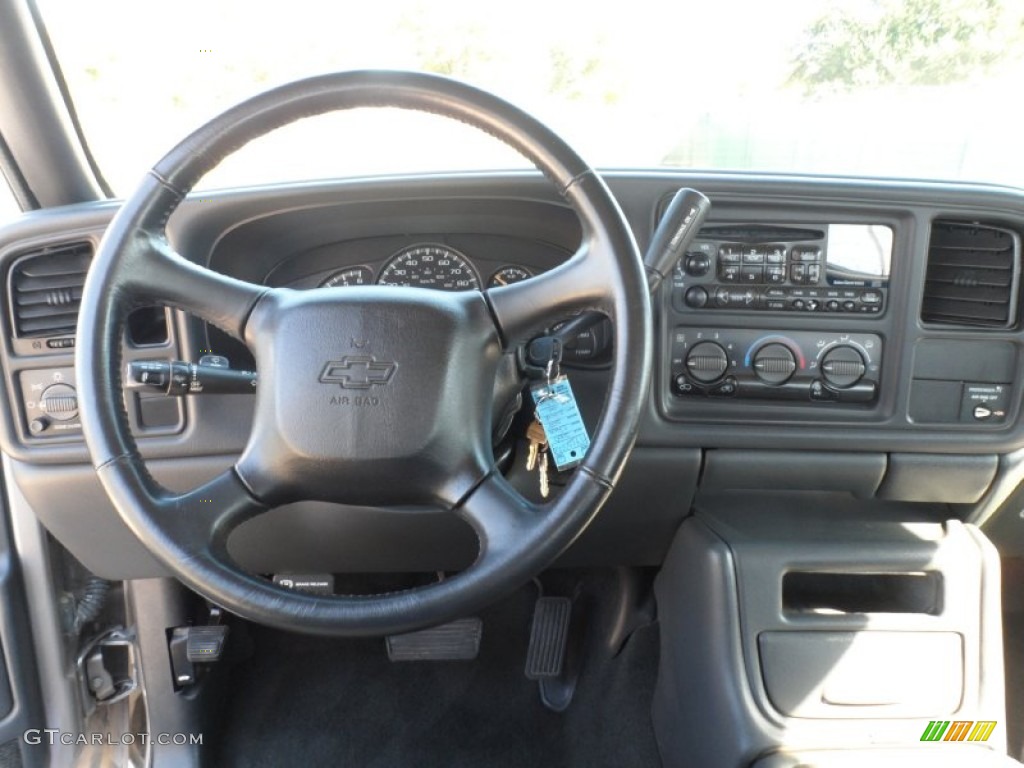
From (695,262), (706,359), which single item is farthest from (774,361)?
(695,262)

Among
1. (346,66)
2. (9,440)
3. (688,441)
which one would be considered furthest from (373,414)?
(9,440)

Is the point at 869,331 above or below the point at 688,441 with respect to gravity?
above

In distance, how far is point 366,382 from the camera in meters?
1.01

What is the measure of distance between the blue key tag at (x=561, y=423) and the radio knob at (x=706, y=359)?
1.18ft

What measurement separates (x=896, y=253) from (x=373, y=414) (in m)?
0.99

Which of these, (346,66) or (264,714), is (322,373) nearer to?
(346,66)

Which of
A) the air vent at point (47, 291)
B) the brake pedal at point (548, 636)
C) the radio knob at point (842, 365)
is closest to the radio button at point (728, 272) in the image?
the radio knob at point (842, 365)

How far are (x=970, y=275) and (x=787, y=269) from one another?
1.13ft

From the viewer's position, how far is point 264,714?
194 centimetres

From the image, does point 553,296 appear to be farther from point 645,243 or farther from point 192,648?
point 192,648

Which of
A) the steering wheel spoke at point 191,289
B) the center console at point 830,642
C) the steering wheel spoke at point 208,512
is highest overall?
the steering wheel spoke at point 191,289

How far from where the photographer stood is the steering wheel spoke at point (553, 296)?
98 centimetres

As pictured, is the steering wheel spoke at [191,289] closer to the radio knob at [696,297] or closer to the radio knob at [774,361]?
the radio knob at [696,297]

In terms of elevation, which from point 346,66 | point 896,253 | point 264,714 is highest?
point 346,66
